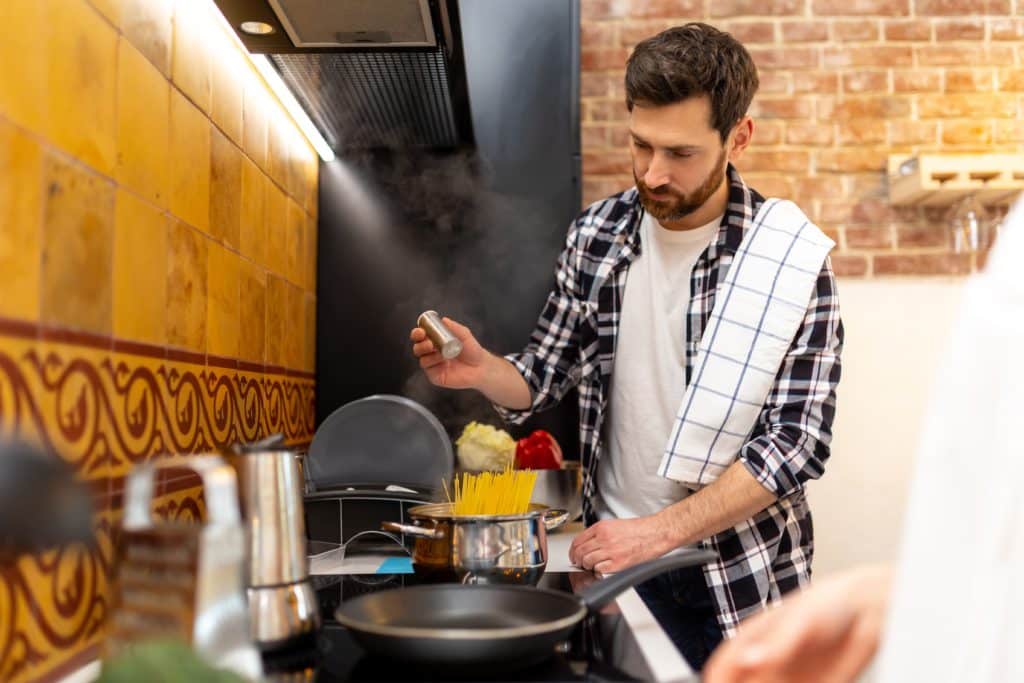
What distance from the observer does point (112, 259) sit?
930 millimetres

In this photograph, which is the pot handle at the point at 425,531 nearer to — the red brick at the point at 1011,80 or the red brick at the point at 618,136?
the red brick at the point at 618,136

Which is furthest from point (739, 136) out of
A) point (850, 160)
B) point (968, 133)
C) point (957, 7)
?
point (957, 7)

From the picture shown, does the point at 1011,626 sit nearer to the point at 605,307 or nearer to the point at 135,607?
the point at 135,607

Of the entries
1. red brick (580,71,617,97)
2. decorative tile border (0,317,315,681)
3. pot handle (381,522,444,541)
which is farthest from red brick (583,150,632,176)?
pot handle (381,522,444,541)

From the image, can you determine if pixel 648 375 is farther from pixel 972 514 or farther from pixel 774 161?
pixel 972 514

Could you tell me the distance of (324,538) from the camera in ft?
4.62

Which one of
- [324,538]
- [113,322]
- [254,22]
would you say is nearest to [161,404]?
[113,322]

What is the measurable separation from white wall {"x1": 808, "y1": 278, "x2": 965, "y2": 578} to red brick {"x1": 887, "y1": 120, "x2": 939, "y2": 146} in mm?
379

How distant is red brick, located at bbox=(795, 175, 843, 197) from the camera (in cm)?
242

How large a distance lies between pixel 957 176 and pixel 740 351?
110 cm

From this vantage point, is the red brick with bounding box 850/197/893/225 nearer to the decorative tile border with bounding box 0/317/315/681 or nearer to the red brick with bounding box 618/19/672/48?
the red brick with bounding box 618/19/672/48

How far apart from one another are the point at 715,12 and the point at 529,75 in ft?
2.30

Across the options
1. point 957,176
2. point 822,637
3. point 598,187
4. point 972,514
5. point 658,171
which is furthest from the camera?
point 598,187

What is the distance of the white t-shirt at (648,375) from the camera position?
5.35 feet
